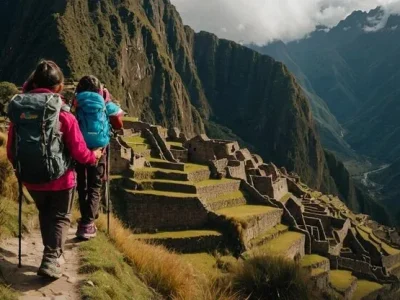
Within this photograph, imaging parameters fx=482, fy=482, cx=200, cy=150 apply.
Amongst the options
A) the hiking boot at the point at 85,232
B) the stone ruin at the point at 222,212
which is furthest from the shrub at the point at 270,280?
the stone ruin at the point at 222,212

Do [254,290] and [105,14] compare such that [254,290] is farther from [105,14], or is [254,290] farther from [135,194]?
[105,14]

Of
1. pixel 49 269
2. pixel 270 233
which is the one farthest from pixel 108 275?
pixel 270 233

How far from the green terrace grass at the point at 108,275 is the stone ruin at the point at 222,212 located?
13648 millimetres

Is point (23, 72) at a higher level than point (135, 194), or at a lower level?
higher

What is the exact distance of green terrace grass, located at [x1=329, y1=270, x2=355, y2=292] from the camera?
2725cm

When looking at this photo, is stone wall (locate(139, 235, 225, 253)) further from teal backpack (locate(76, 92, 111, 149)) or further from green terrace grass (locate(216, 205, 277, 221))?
teal backpack (locate(76, 92, 111, 149))

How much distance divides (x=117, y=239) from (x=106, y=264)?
1.86 meters

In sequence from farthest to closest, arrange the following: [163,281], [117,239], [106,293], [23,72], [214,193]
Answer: [23,72], [214,193], [117,239], [163,281], [106,293]

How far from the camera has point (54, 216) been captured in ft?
20.3

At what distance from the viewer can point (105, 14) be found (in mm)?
162250

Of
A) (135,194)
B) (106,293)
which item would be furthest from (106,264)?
(135,194)

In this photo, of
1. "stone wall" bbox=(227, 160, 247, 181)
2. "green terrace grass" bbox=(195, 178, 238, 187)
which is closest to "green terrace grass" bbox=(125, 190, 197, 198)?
"green terrace grass" bbox=(195, 178, 238, 187)

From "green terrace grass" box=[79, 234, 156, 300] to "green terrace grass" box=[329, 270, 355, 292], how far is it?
21.8 metres

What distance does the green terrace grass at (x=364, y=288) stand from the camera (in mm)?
28369
